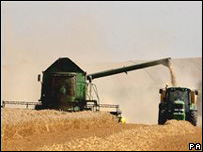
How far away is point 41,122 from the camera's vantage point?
1493cm

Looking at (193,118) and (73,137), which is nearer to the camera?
(73,137)

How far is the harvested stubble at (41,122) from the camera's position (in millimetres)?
12930

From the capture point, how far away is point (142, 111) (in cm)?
5131

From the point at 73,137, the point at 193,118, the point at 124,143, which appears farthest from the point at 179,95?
the point at 124,143

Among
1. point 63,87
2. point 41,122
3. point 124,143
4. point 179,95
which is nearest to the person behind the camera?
point 124,143

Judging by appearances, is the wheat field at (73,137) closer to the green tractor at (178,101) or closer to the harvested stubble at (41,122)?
the harvested stubble at (41,122)

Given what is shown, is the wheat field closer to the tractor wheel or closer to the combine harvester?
the combine harvester

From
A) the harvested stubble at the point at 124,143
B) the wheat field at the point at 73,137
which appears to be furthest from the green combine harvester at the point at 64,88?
the harvested stubble at the point at 124,143

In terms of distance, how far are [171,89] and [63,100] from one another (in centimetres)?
619

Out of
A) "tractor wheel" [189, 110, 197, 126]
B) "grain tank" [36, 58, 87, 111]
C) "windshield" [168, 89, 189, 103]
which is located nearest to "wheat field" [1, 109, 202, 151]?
"grain tank" [36, 58, 87, 111]

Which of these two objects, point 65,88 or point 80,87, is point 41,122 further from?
point 80,87

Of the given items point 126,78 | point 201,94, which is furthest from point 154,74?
point 201,94

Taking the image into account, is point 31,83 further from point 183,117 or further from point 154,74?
point 183,117

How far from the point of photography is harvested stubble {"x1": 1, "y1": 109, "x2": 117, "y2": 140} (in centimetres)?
1293
